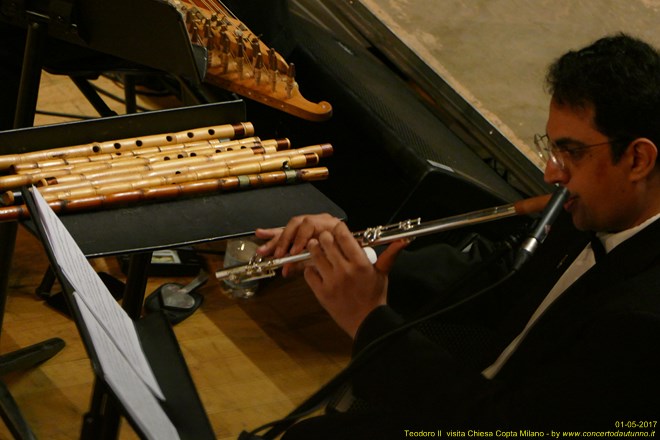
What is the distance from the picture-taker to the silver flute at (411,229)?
5.57 ft

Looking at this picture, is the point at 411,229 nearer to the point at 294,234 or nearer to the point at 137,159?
the point at 294,234

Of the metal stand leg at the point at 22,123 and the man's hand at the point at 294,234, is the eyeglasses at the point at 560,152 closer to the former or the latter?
the man's hand at the point at 294,234

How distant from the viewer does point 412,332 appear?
166 centimetres

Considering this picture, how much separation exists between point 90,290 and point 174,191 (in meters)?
0.45

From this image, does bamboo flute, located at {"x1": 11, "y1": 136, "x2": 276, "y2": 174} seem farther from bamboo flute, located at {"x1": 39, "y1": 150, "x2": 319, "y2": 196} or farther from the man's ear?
the man's ear

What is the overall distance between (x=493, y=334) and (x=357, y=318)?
43cm

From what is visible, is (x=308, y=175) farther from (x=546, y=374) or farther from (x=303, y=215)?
(x=546, y=374)

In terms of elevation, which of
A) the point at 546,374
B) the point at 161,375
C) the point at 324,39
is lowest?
the point at 161,375

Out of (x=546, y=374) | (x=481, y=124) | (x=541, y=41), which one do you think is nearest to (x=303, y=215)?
(x=546, y=374)

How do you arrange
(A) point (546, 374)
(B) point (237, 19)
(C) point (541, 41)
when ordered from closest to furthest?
1. (A) point (546, 374)
2. (B) point (237, 19)
3. (C) point (541, 41)

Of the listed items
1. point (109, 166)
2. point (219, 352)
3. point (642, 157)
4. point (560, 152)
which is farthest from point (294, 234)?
point (219, 352)

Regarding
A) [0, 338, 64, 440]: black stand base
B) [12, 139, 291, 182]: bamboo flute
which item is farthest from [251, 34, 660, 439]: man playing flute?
[0, 338, 64, 440]: black stand base

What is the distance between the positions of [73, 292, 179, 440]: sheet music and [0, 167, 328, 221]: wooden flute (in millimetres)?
437

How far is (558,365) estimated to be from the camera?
1.42m
